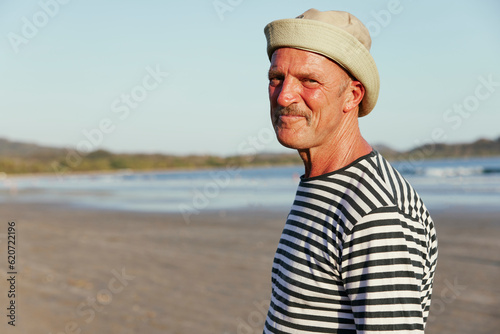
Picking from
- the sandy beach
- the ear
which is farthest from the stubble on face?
the sandy beach

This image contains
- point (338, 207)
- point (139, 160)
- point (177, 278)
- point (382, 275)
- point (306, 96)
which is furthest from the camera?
point (139, 160)

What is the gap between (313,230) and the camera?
1279mm

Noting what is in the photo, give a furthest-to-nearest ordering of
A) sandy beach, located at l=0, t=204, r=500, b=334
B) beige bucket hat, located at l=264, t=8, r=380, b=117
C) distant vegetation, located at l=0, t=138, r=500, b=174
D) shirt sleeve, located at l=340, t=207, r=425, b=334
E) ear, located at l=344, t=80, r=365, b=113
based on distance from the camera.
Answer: distant vegetation, located at l=0, t=138, r=500, b=174 < sandy beach, located at l=0, t=204, r=500, b=334 < ear, located at l=344, t=80, r=365, b=113 < beige bucket hat, located at l=264, t=8, r=380, b=117 < shirt sleeve, located at l=340, t=207, r=425, b=334

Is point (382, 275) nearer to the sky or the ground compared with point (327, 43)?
nearer to the ground

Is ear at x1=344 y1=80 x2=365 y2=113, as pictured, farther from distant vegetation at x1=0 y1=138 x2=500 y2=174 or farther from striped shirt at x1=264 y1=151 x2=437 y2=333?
distant vegetation at x1=0 y1=138 x2=500 y2=174

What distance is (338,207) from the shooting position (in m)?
1.23

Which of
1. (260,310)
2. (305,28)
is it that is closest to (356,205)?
(305,28)

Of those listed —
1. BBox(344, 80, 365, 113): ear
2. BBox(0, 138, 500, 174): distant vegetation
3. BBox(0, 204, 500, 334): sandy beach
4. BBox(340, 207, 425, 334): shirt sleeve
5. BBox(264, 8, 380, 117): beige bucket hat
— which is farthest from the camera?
BBox(0, 138, 500, 174): distant vegetation

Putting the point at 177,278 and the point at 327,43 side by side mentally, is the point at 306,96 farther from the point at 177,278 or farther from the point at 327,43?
the point at 177,278

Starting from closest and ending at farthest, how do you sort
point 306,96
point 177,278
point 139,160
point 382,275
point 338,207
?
point 382,275 < point 338,207 < point 306,96 < point 177,278 < point 139,160

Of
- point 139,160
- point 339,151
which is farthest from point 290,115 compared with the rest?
point 139,160

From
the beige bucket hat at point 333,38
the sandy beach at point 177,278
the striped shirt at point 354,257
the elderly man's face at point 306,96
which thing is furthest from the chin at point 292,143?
the sandy beach at point 177,278

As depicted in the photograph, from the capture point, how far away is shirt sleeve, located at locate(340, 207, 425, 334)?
109 centimetres

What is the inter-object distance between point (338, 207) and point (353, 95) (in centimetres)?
36
